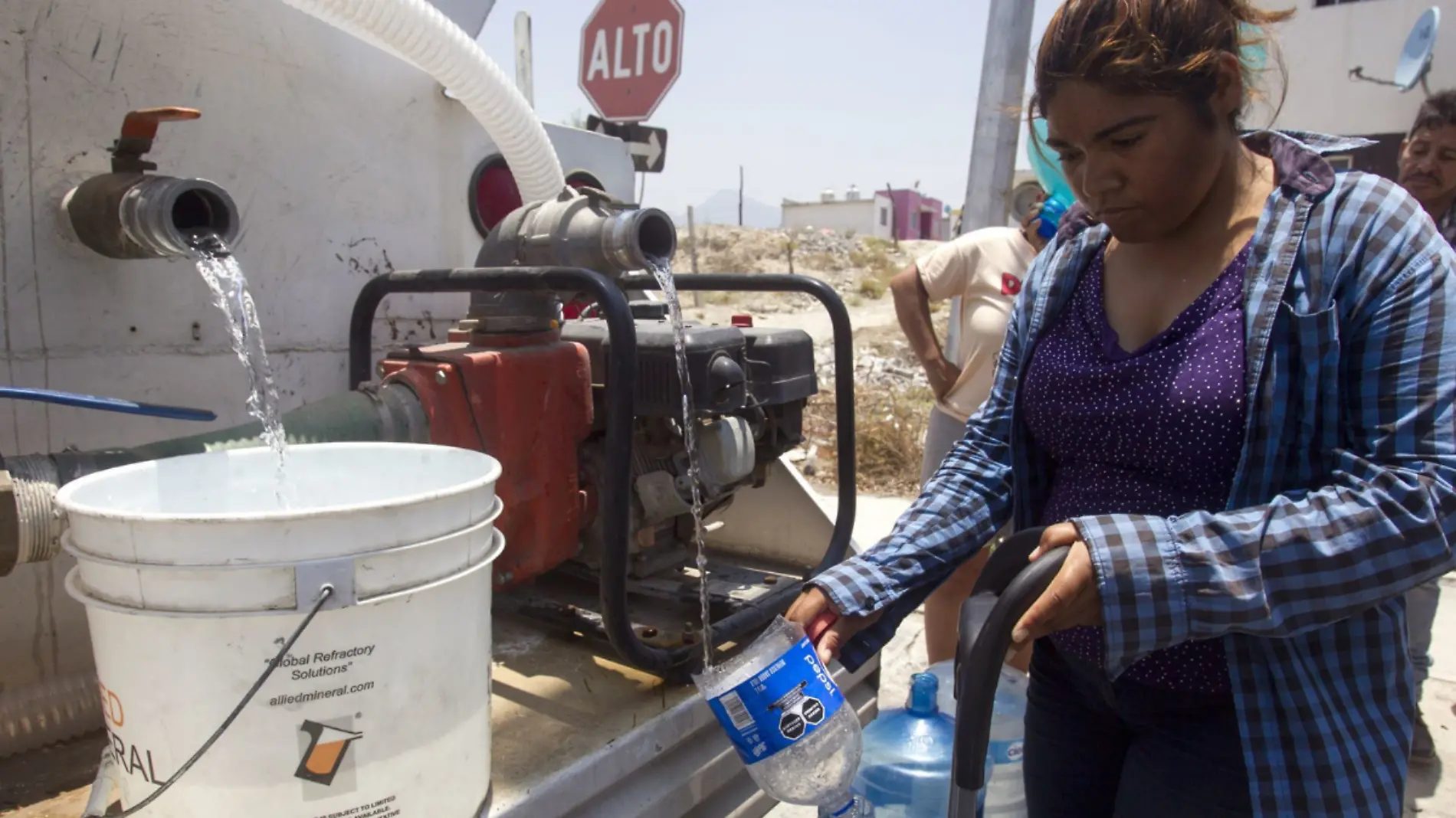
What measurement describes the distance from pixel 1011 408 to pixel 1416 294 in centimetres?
54

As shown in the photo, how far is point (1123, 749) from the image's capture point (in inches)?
50.6

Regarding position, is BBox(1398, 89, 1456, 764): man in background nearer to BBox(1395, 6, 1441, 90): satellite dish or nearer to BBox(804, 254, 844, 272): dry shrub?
BBox(1395, 6, 1441, 90): satellite dish

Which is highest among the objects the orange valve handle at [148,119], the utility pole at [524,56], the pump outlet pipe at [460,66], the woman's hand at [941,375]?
the utility pole at [524,56]

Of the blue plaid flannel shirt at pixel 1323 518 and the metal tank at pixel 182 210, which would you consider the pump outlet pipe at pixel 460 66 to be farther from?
the blue plaid flannel shirt at pixel 1323 518

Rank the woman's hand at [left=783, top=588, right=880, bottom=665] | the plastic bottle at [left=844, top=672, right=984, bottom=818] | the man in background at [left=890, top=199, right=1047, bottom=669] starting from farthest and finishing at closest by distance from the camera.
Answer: the man in background at [left=890, top=199, right=1047, bottom=669], the plastic bottle at [left=844, top=672, right=984, bottom=818], the woman's hand at [left=783, top=588, right=880, bottom=665]

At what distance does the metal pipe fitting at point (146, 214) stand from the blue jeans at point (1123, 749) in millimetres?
1525

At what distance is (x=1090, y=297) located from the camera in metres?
1.30

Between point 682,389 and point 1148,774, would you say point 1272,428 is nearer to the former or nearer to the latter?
point 1148,774

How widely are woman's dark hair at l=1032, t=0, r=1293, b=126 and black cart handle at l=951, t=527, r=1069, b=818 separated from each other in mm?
559

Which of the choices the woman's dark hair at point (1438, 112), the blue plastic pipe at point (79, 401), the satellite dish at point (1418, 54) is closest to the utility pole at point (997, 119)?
the woman's dark hair at point (1438, 112)

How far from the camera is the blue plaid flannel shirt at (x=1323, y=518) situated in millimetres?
934

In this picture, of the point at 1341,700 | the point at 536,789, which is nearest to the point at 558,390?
the point at 536,789

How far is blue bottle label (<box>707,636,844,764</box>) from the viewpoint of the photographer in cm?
112

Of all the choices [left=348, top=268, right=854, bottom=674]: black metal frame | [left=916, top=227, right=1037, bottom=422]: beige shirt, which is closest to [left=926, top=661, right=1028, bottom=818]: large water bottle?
[left=348, top=268, right=854, bottom=674]: black metal frame
